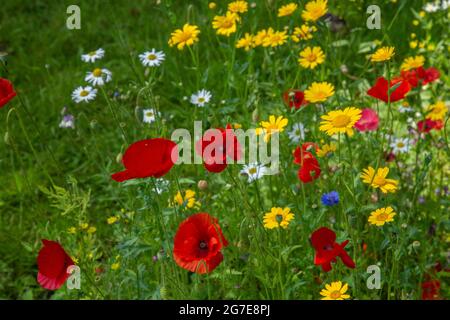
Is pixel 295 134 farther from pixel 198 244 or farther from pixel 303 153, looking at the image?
pixel 198 244

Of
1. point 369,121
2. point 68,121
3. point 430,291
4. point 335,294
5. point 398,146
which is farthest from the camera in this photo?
point 68,121

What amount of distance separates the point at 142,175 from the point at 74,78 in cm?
188

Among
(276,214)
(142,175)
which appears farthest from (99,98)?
(142,175)

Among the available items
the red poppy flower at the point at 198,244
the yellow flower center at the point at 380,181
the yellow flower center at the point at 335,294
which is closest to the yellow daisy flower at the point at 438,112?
the yellow flower center at the point at 380,181

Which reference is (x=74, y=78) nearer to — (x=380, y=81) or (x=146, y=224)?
(x=146, y=224)

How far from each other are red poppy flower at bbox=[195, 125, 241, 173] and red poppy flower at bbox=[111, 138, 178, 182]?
0.19ft

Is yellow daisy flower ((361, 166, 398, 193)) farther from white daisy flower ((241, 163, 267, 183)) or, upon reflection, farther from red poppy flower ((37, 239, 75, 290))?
red poppy flower ((37, 239, 75, 290))

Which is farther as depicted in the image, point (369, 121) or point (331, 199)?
point (369, 121)

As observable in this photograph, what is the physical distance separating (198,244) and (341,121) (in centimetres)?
39

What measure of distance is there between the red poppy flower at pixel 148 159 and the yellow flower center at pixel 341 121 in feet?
1.18

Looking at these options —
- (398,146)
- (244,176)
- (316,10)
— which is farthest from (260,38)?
(398,146)

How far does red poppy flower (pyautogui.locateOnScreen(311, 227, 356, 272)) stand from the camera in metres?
1.23

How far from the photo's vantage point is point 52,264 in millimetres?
1278

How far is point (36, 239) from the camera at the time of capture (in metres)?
2.16
